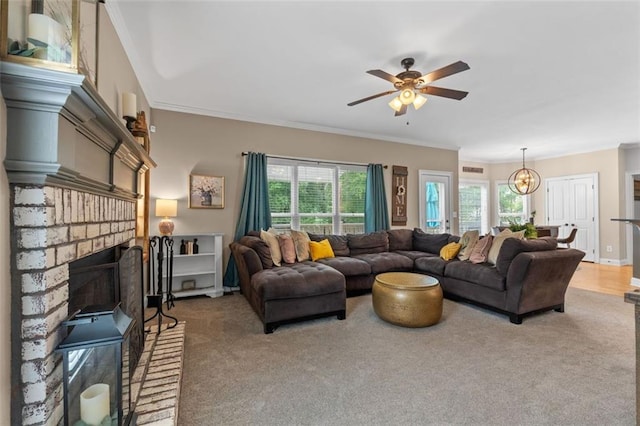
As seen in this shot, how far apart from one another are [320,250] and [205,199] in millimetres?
1845

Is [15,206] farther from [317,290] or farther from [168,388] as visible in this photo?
[317,290]

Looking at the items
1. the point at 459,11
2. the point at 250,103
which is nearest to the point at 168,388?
the point at 459,11

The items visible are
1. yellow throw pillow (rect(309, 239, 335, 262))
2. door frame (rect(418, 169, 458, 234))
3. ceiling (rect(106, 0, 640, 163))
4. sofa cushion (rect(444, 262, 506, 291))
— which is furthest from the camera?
door frame (rect(418, 169, 458, 234))

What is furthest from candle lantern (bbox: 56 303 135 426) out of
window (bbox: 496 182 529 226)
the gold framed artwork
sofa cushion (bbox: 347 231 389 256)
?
window (bbox: 496 182 529 226)

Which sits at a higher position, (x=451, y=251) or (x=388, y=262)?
(x=451, y=251)

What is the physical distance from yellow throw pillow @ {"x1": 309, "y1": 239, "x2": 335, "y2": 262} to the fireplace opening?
7.62ft

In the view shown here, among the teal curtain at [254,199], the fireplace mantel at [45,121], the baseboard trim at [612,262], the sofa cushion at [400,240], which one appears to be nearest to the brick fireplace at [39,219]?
the fireplace mantel at [45,121]

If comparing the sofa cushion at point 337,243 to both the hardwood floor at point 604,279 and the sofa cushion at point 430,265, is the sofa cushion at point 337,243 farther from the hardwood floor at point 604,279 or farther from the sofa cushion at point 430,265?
the hardwood floor at point 604,279

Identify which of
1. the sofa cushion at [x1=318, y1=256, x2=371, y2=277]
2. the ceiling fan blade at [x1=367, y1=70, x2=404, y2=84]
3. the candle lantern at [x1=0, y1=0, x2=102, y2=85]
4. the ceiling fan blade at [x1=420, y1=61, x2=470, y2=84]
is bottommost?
the sofa cushion at [x1=318, y1=256, x2=371, y2=277]

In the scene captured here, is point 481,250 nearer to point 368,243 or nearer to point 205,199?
point 368,243

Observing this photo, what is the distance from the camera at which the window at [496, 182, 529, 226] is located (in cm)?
852

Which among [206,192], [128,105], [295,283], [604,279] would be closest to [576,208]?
[604,279]

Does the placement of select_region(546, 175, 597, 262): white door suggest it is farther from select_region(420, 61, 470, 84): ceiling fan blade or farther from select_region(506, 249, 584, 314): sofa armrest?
select_region(420, 61, 470, 84): ceiling fan blade

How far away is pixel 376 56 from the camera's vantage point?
2859mm
